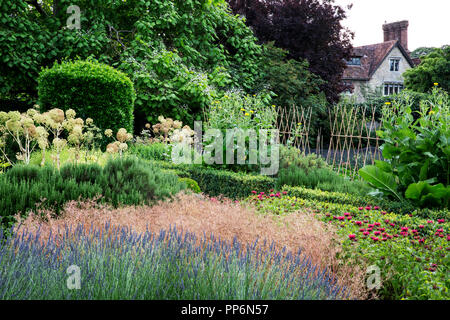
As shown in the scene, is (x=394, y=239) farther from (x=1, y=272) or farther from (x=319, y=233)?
(x=1, y=272)

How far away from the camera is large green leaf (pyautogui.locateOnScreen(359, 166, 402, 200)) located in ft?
18.9

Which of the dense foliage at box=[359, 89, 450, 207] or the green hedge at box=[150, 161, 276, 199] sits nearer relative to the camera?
the dense foliage at box=[359, 89, 450, 207]

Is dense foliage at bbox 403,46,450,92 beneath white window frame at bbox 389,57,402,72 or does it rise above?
beneath

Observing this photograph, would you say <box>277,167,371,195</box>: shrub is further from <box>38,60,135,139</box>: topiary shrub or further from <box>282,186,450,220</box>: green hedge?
<box>38,60,135,139</box>: topiary shrub

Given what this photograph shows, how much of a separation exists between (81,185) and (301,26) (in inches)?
609

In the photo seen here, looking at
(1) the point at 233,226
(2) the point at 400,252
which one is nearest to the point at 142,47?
(1) the point at 233,226

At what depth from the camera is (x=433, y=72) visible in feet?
87.8

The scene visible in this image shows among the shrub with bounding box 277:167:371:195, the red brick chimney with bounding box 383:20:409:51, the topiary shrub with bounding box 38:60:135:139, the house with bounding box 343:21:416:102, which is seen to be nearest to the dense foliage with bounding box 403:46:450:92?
the house with bounding box 343:21:416:102

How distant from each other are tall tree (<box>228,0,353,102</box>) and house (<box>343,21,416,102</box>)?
709 inches

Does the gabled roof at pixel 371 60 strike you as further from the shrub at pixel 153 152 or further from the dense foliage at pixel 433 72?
the shrub at pixel 153 152

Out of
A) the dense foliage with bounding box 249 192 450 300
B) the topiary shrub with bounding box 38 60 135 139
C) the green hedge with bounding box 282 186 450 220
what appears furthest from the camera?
the topiary shrub with bounding box 38 60 135 139

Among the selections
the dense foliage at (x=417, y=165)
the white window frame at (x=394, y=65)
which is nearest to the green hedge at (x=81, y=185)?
the dense foliage at (x=417, y=165)

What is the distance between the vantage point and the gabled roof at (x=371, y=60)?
3544cm

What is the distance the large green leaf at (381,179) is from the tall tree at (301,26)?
40.8 feet
